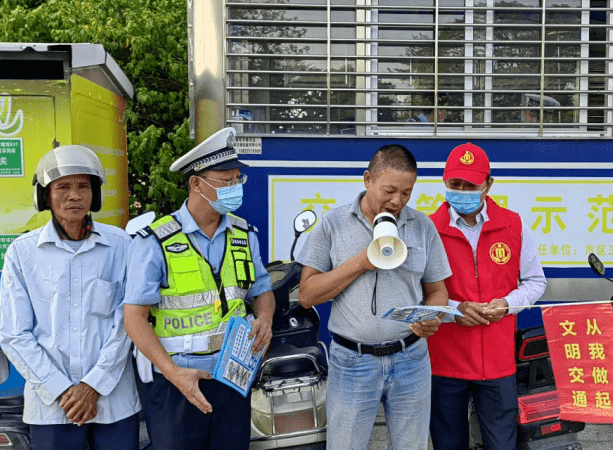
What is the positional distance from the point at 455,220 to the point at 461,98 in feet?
5.17

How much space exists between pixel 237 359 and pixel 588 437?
116 inches

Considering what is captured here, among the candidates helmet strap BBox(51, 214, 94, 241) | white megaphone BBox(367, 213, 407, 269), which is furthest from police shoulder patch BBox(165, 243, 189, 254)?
white megaphone BBox(367, 213, 407, 269)

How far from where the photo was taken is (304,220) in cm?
379

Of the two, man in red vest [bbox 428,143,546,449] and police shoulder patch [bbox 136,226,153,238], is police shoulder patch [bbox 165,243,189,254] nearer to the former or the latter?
police shoulder patch [bbox 136,226,153,238]

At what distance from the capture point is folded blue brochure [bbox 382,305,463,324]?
2.62m

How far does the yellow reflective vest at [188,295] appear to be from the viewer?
269 centimetres

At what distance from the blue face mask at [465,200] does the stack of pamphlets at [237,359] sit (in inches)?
42.6

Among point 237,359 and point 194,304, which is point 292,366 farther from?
point 194,304

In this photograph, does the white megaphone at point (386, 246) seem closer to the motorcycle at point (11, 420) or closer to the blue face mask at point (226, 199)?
the blue face mask at point (226, 199)

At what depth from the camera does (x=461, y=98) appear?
446 centimetres

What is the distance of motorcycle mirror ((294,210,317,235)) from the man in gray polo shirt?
0.87 m

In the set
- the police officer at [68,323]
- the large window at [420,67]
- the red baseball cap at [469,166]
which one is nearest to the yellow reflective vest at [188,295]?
the police officer at [68,323]

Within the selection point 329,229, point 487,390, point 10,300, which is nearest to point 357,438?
point 487,390

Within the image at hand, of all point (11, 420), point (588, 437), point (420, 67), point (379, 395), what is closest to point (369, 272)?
point (379, 395)
